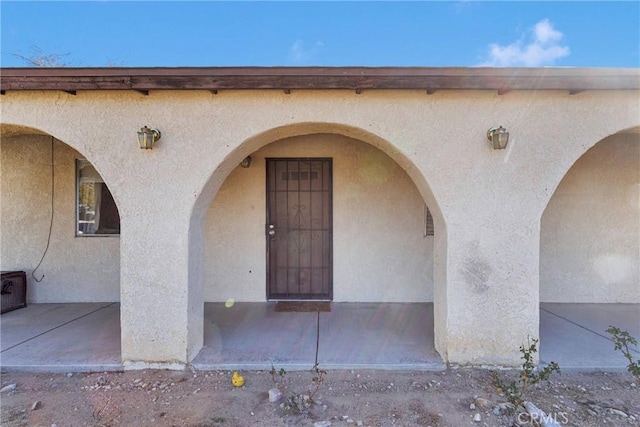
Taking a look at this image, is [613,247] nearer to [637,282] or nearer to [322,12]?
[637,282]

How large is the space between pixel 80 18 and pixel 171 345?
10.0 meters

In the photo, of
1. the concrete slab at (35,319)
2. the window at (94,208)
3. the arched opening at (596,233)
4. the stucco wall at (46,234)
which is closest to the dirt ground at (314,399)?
the concrete slab at (35,319)

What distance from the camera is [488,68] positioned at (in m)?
3.84

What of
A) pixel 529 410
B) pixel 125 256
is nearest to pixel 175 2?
pixel 125 256

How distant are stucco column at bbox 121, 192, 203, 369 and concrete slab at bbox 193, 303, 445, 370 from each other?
496mm

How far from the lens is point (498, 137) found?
3.93 metres

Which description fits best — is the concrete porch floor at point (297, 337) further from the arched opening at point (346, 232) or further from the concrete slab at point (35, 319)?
the arched opening at point (346, 232)

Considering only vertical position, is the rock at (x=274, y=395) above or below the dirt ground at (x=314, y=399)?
above

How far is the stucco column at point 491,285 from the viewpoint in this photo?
13.4 ft

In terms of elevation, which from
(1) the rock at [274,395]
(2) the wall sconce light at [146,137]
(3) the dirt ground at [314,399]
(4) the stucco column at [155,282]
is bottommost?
(3) the dirt ground at [314,399]

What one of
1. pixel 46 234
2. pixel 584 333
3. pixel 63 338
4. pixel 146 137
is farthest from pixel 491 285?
pixel 46 234

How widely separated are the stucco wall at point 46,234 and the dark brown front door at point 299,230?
10.6 ft

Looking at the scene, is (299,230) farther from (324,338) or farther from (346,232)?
(324,338)

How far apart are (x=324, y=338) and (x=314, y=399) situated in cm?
132
